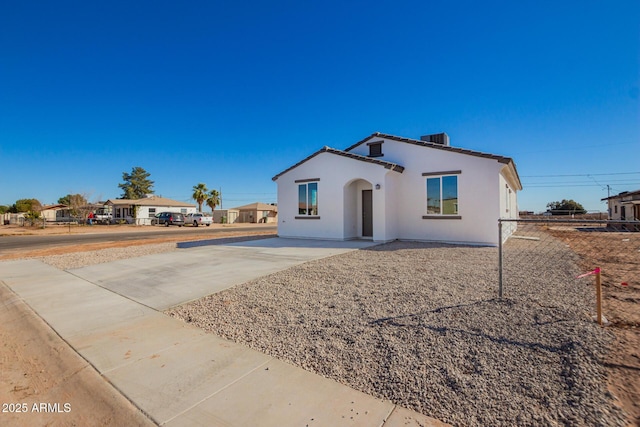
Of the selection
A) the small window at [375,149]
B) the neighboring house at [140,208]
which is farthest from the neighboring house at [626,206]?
the neighboring house at [140,208]

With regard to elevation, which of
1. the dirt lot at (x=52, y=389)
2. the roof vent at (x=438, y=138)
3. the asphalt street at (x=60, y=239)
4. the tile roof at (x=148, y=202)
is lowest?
the dirt lot at (x=52, y=389)

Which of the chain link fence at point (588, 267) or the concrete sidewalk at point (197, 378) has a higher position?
the chain link fence at point (588, 267)

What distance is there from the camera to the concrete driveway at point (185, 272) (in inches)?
219

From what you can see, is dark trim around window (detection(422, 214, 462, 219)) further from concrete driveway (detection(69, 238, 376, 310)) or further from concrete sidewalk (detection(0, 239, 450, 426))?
concrete sidewalk (detection(0, 239, 450, 426))

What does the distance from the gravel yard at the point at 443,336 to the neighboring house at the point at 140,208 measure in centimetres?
4277

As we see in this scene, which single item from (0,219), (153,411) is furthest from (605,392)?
(0,219)

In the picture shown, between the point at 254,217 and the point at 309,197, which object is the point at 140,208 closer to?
the point at 254,217

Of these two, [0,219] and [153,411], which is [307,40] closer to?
[153,411]

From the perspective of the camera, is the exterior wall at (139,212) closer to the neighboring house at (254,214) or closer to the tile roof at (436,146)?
the neighboring house at (254,214)

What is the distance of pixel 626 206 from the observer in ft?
90.3

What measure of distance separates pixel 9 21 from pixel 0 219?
47.2 meters

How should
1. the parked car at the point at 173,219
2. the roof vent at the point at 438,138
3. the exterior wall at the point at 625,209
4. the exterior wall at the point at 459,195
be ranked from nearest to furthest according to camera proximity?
the exterior wall at the point at 459,195
the roof vent at the point at 438,138
the exterior wall at the point at 625,209
the parked car at the point at 173,219

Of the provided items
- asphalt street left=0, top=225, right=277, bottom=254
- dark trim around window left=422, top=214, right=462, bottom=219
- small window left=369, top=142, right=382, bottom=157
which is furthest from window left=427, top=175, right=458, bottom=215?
asphalt street left=0, top=225, right=277, bottom=254

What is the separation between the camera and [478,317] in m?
3.83
